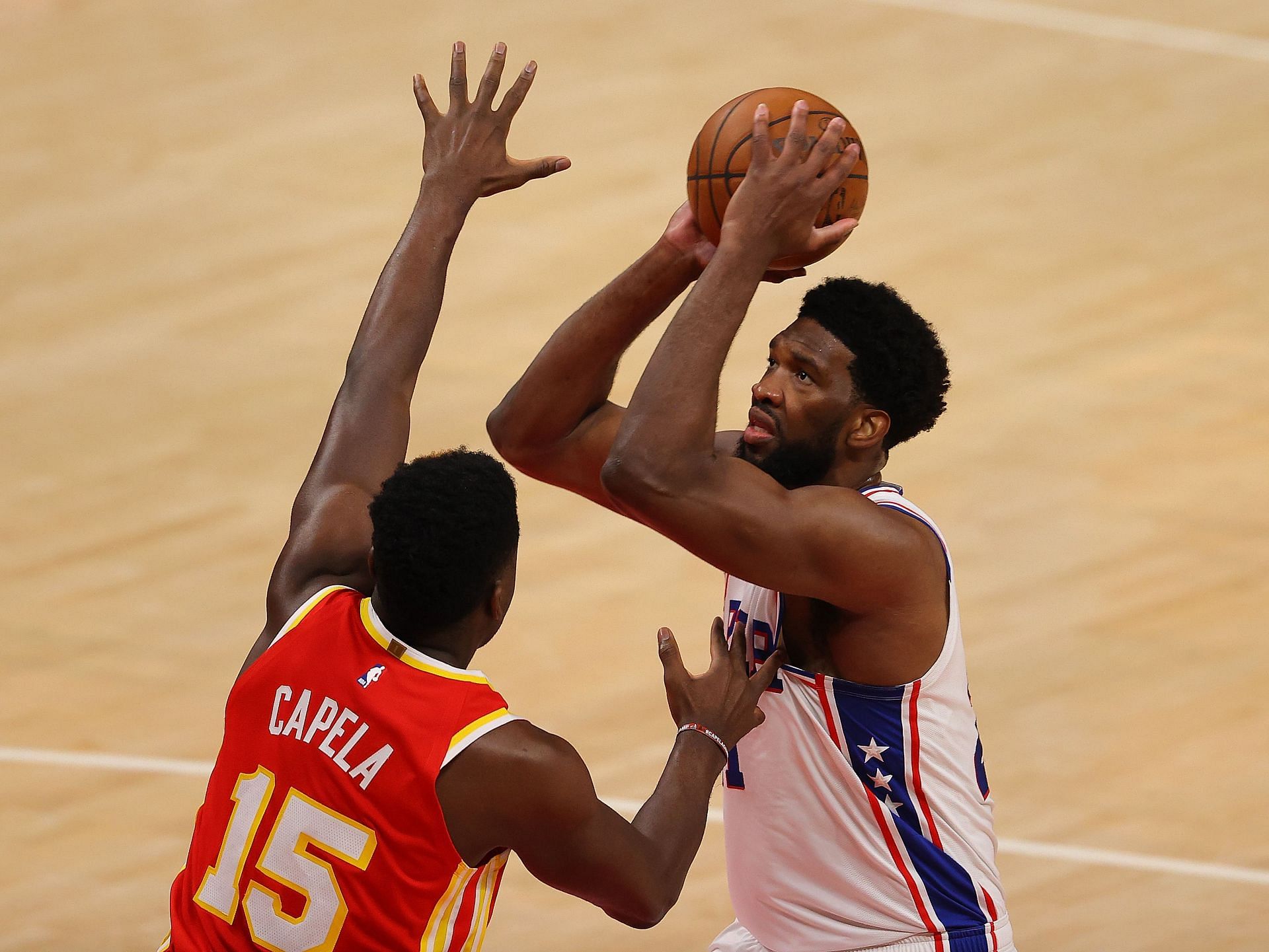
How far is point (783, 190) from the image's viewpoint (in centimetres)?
362

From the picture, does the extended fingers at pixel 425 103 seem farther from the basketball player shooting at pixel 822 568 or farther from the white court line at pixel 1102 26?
the white court line at pixel 1102 26

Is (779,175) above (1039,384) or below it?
above

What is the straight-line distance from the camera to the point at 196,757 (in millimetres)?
6781

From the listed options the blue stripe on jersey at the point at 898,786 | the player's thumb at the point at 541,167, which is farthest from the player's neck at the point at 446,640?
the player's thumb at the point at 541,167

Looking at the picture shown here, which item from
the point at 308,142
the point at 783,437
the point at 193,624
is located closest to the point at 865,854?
the point at 783,437

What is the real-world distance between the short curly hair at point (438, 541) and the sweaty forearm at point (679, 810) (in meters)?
0.62

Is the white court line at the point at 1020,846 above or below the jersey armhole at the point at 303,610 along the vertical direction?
below

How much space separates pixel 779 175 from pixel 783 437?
0.67 m

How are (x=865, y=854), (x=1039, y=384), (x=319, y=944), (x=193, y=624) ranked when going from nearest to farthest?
(x=319, y=944) < (x=865, y=854) < (x=193, y=624) < (x=1039, y=384)

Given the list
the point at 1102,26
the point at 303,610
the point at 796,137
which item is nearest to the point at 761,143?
the point at 796,137

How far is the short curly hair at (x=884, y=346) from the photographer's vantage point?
3990 mm

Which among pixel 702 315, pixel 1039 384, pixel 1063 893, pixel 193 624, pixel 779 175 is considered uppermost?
pixel 779 175

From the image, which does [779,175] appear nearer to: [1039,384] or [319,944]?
[319,944]

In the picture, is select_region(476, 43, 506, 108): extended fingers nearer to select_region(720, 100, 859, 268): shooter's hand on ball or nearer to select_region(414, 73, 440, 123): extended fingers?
select_region(414, 73, 440, 123): extended fingers
